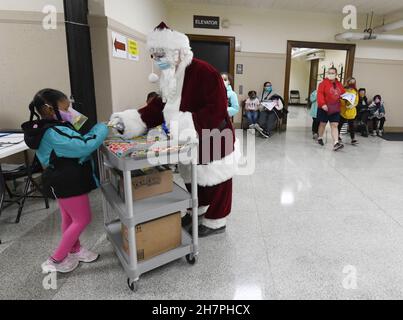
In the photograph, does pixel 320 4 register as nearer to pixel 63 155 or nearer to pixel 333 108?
pixel 333 108

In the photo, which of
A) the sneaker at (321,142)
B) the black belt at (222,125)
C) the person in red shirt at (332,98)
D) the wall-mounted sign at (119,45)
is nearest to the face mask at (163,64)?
the black belt at (222,125)

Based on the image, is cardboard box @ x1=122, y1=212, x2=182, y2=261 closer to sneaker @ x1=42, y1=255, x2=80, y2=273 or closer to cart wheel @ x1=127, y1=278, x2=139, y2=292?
cart wheel @ x1=127, y1=278, x2=139, y2=292

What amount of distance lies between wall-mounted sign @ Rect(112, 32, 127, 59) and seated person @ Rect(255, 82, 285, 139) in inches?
144

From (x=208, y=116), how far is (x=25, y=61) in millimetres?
2270

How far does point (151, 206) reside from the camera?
1648 millimetres

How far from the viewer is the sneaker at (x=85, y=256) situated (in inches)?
74.4

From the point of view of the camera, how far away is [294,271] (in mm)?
1825

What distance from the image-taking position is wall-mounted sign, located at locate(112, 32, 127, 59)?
121 inches

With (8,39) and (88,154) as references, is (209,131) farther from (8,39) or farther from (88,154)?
(8,39)

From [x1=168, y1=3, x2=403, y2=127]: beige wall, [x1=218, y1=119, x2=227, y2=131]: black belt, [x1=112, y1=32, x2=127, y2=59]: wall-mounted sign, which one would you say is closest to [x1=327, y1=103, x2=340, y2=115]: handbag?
[x1=168, y1=3, x2=403, y2=127]: beige wall

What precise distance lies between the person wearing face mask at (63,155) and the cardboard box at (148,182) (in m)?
0.16

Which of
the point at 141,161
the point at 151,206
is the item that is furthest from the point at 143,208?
the point at 141,161
